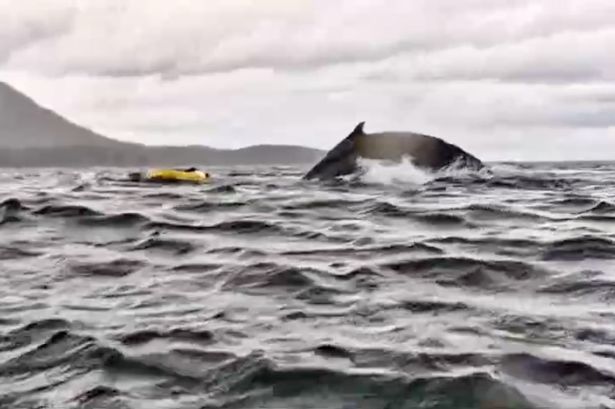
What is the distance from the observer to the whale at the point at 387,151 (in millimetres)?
28328

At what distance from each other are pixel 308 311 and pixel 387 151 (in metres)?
19.7

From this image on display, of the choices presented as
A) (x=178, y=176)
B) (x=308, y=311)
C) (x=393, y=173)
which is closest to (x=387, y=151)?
(x=393, y=173)

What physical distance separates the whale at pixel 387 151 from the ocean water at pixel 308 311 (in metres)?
11.0

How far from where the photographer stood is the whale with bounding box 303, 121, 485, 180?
92.9 ft

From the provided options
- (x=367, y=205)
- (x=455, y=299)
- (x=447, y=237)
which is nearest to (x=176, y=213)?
(x=367, y=205)

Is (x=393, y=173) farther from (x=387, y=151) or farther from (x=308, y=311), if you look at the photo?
(x=308, y=311)

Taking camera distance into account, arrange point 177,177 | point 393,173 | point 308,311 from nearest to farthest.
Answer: point 308,311
point 393,173
point 177,177

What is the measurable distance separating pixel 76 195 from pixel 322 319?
16863 mm

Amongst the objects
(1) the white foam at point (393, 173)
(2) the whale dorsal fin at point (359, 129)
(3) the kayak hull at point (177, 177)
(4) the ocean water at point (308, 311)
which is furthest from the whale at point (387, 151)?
(4) the ocean water at point (308, 311)

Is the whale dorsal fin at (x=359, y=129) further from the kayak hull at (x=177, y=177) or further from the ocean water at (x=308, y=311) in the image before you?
the ocean water at (x=308, y=311)

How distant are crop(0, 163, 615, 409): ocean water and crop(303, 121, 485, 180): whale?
11047 mm

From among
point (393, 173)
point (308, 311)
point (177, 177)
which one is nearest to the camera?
point (308, 311)

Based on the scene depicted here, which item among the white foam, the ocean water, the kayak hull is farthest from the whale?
the ocean water

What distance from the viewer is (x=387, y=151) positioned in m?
28.3
